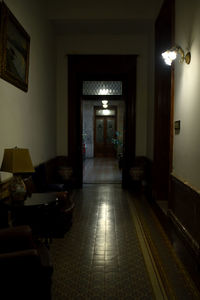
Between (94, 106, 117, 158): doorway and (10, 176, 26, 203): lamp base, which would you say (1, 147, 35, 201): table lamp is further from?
(94, 106, 117, 158): doorway

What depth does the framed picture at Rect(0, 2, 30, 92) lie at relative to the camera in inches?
124

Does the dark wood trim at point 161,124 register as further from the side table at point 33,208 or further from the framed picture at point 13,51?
the side table at point 33,208

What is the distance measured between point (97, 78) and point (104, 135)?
8.86m

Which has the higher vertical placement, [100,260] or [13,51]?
[13,51]

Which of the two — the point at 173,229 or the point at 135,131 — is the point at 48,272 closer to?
the point at 173,229

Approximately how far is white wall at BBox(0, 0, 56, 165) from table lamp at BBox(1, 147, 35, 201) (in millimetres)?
349

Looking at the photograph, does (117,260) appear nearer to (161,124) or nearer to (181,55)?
(181,55)

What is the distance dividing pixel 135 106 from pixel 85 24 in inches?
91.9

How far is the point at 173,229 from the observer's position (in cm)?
401

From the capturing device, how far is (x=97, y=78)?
288 inches

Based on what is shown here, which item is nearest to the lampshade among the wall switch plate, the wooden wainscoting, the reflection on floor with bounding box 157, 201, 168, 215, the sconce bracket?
the wooden wainscoting

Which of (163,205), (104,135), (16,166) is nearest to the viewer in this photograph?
(16,166)

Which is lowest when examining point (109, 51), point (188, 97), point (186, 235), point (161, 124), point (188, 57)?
point (186, 235)

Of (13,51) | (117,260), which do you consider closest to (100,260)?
(117,260)
